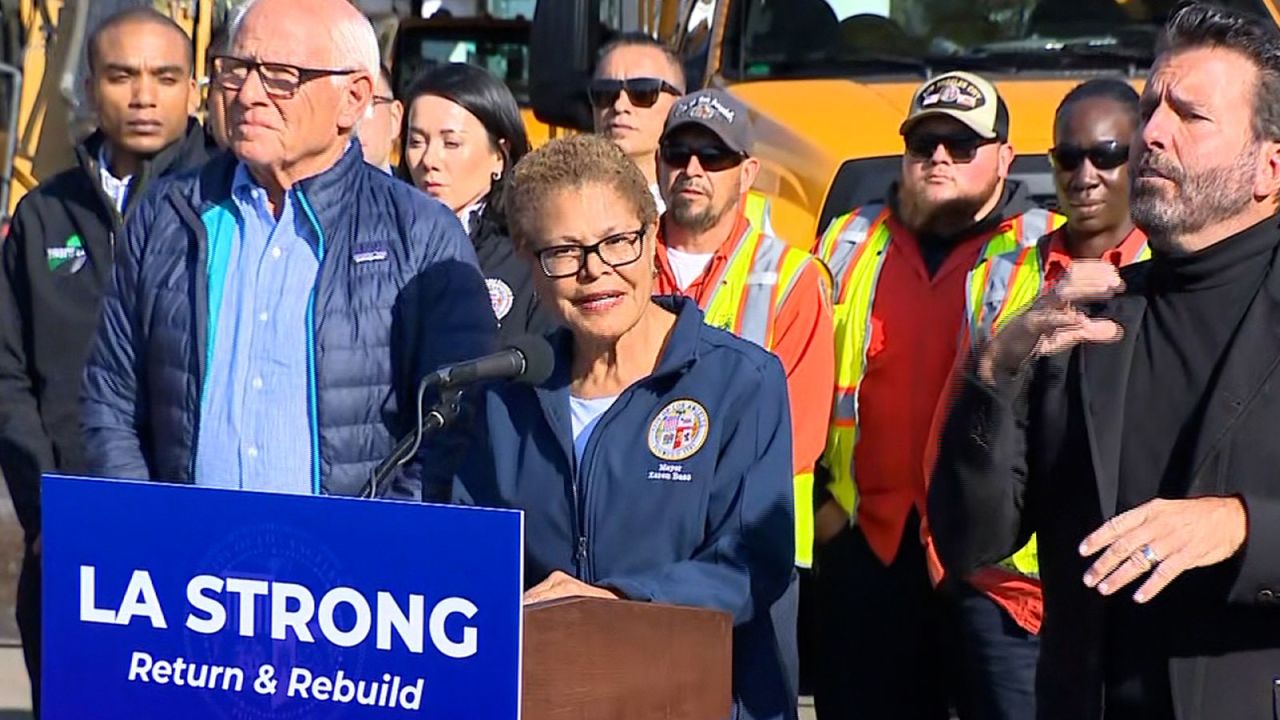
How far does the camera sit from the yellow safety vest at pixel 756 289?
17.2 ft

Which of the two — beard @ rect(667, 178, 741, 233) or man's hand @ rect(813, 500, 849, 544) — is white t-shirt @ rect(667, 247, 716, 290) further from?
man's hand @ rect(813, 500, 849, 544)

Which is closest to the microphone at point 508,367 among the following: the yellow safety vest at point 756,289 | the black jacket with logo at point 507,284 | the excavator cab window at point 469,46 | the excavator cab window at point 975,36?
the black jacket with logo at point 507,284

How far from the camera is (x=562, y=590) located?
333cm

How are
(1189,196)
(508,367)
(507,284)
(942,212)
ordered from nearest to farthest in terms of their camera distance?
(1189,196)
(508,367)
(507,284)
(942,212)

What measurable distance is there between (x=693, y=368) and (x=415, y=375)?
1.95 ft

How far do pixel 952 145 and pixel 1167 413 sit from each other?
2303mm

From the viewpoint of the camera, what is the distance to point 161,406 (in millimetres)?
4125

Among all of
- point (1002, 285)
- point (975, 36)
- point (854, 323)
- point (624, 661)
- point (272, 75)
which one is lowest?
point (624, 661)

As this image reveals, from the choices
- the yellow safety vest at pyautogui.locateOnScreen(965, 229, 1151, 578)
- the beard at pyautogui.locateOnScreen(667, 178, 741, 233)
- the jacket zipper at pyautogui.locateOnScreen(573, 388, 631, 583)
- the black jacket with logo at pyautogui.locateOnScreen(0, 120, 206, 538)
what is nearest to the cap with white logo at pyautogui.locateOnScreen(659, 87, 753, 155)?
the beard at pyautogui.locateOnScreen(667, 178, 741, 233)

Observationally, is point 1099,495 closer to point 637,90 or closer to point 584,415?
point 584,415

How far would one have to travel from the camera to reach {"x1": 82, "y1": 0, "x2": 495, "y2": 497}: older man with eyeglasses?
159 inches

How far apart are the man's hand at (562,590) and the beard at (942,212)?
2.30 metres

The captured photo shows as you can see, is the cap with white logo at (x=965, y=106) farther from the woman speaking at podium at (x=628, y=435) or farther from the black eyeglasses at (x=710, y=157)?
the woman speaking at podium at (x=628, y=435)

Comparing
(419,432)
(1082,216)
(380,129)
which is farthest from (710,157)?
(419,432)
